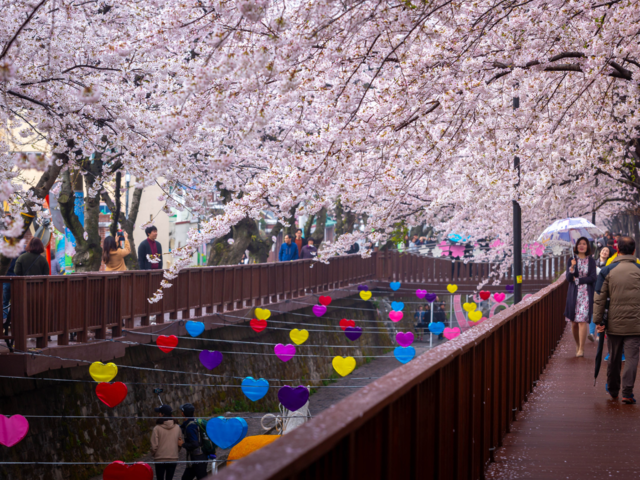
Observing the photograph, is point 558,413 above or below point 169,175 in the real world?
below

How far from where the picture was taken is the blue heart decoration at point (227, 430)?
9.55 m

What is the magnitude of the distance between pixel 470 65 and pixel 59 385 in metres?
8.32

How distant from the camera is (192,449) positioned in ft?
34.5

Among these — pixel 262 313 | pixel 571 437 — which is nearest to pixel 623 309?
pixel 571 437

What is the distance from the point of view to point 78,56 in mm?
10172

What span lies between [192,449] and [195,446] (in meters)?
0.07

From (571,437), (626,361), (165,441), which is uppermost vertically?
(626,361)

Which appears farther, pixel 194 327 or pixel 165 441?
pixel 194 327

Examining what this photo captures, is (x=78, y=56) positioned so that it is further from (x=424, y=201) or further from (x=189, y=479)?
(x=424, y=201)

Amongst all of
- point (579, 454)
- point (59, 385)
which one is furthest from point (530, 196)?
point (59, 385)

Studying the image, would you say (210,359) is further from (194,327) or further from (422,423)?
(422,423)

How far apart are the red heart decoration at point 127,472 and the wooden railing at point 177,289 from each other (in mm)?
2266

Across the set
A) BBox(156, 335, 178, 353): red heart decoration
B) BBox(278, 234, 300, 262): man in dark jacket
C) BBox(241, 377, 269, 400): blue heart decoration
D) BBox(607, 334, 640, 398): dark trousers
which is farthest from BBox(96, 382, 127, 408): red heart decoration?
BBox(278, 234, 300, 262): man in dark jacket

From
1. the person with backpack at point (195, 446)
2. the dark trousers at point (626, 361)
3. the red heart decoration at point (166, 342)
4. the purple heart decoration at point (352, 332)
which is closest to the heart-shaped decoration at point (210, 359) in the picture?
the red heart decoration at point (166, 342)
